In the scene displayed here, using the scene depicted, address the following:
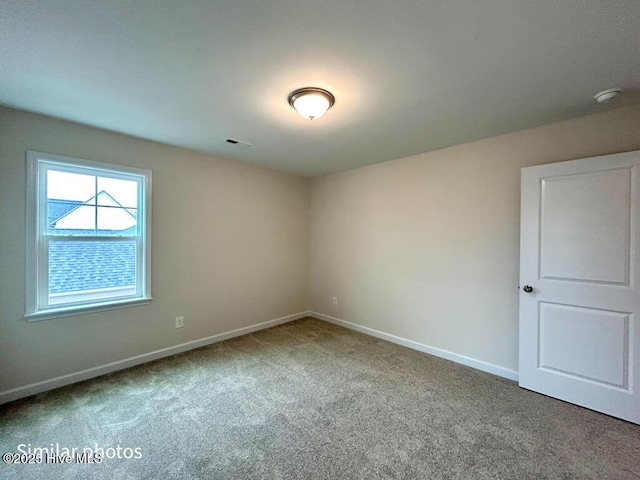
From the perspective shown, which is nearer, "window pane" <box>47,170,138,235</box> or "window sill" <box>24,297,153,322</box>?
"window sill" <box>24,297,153,322</box>

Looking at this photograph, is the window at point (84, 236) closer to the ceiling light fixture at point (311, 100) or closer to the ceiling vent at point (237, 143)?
the ceiling vent at point (237, 143)

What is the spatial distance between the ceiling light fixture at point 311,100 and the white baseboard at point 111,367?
118 inches

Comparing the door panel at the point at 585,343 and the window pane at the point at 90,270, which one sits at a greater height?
the window pane at the point at 90,270

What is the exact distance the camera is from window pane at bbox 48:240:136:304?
8.32ft

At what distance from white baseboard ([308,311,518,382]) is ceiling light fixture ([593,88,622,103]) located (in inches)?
94.8

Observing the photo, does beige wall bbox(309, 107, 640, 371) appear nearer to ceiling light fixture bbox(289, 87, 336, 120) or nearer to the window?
ceiling light fixture bbox(289, 87, 336, 120)

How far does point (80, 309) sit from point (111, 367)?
0.67 metres

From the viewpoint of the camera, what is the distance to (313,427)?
77.8 inches

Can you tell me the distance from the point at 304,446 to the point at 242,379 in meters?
1.08

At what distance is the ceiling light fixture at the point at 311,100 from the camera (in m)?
1.94

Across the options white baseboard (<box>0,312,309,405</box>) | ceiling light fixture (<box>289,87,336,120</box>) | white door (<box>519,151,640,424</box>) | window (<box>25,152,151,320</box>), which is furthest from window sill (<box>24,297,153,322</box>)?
white door (<box>519,151,640,424</box>)

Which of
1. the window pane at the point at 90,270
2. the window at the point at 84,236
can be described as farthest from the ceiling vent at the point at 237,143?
the window pane at the point at 90,270

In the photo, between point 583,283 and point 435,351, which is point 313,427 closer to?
point 435,351

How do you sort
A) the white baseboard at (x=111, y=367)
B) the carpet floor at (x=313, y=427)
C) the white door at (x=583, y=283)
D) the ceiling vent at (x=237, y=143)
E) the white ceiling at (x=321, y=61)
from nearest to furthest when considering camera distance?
the white ceiling at (x=321, y=61) → the carpet floor at (x=313, y=427) → the white door at (x=583, y=283) → the white baseboard at (x=111, y=367) → the ceiling vent at (x=237, y=143)
